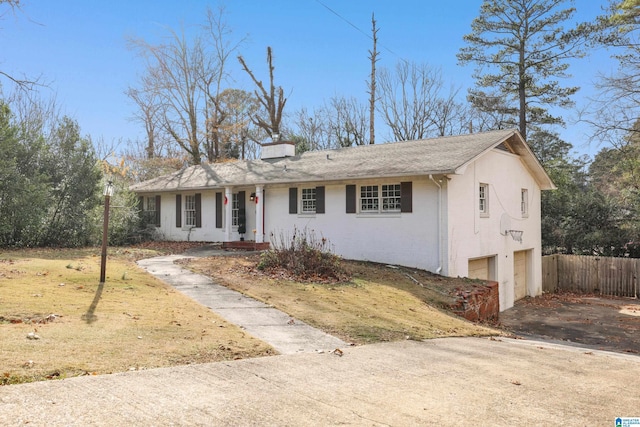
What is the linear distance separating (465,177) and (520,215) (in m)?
5.44

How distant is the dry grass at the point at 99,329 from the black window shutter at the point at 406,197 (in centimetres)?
819

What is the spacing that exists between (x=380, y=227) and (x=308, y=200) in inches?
134

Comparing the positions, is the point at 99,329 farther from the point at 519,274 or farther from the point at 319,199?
the point at 519,274

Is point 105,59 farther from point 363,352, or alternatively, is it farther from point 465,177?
point 363,352

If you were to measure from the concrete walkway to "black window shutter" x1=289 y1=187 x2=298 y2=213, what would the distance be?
20.6 feet

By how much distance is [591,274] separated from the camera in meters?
21.3

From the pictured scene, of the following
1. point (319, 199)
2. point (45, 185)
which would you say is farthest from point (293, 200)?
point (45, 185)

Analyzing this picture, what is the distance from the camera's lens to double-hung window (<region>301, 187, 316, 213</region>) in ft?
58.5

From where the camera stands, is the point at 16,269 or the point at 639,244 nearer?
the point at 16,269

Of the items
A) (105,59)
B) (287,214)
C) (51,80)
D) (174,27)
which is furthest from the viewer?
(174,27)

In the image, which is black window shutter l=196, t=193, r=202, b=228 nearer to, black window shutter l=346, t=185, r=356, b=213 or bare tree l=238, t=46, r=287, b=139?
black window shutter l=346, t=185, r=356, b=213

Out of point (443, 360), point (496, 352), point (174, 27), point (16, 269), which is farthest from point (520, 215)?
point (174, 27)

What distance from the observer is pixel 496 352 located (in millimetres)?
7180

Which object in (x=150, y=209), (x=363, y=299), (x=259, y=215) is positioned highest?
(x=150, y=209)
